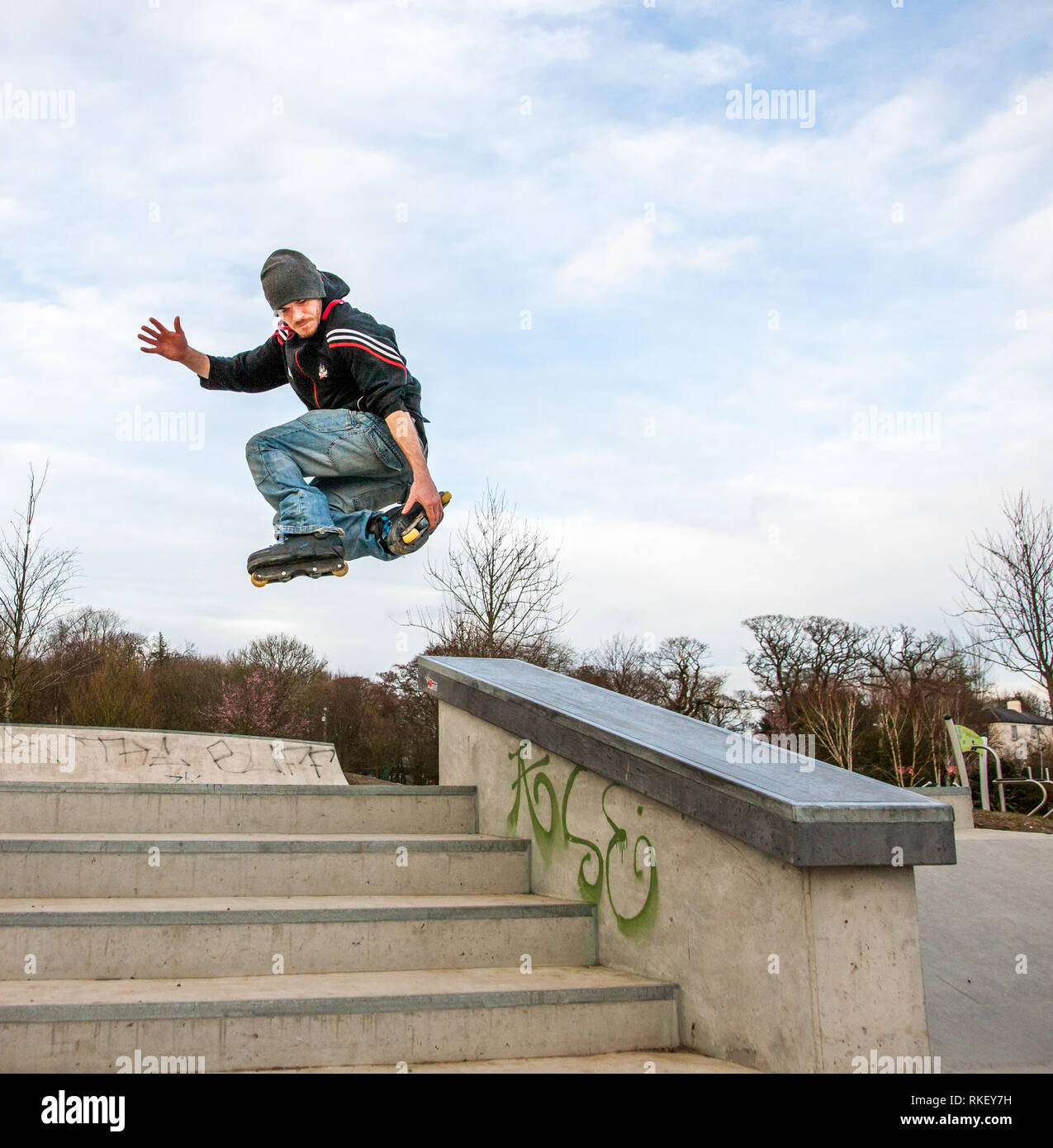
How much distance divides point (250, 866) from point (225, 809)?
0.79m

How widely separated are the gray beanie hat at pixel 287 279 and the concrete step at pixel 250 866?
3.02 metres

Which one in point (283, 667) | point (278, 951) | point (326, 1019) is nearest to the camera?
point (326, 1019)

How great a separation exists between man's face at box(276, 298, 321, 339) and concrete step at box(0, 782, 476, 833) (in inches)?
104

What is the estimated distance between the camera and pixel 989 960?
4660mm

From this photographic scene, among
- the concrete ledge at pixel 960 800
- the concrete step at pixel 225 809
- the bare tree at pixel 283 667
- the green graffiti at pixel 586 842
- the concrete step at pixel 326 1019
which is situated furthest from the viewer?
the bare tree at pixel 283 667

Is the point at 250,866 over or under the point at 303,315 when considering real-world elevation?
under

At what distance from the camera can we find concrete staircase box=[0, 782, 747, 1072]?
9.36 ft

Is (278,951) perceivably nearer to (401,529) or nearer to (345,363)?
(401,529)

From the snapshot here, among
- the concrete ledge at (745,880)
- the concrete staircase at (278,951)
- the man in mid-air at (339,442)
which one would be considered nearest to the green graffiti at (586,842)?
the concrete ledge at (745,880)

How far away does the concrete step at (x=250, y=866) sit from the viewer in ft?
12.9

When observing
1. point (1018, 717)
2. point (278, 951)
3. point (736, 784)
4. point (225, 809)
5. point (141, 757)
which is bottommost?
point (278, 951)

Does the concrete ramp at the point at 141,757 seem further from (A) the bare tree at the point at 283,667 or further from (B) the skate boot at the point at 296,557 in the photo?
(A) the bare tree at the point at 283,667

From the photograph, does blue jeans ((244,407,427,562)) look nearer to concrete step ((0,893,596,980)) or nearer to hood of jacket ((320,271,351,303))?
hood of jacket ((320,271,351,303))

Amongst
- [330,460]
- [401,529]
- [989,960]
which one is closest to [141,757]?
[330,460]
